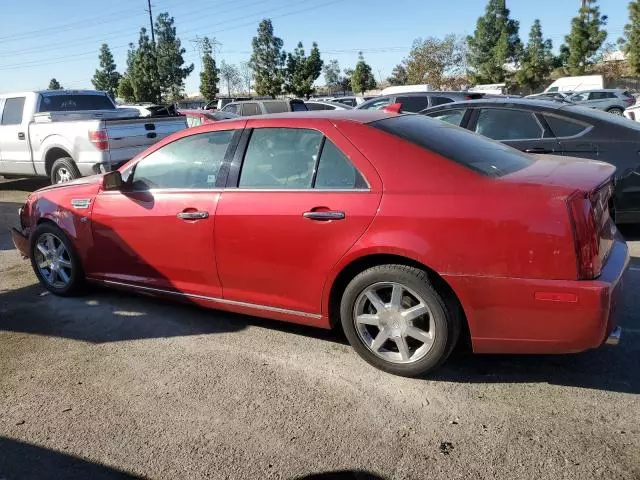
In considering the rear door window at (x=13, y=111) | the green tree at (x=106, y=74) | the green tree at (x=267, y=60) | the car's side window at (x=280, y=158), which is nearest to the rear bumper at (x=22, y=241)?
the car's side window at (x=280, y=158)

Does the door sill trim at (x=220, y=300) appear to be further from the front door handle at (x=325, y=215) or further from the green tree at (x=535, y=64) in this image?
the green tree at (x=535, y=64)

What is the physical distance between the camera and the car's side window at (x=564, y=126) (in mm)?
6164

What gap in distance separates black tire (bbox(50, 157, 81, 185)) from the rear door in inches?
256

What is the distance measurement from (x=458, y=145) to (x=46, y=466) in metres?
2.90

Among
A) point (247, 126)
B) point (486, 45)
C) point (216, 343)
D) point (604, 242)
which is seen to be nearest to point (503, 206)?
point (604, 242)

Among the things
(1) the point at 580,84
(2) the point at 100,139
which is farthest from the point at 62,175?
(1) the point at 580,84

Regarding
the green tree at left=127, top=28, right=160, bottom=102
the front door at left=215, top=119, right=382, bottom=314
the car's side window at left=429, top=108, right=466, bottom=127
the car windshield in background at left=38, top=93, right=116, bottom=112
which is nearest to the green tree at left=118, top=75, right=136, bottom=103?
the green tree at left=127, top=28, right=160, bottom=102

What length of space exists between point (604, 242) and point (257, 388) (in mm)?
2123

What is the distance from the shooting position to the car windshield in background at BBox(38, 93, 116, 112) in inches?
421

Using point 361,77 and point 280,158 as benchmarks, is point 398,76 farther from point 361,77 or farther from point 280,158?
point 280,158

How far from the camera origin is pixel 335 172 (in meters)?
3.58

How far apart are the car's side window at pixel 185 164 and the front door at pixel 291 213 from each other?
0.68 ft

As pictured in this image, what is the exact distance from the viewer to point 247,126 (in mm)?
4051

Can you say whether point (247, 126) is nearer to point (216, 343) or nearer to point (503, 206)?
point (216, 343)
